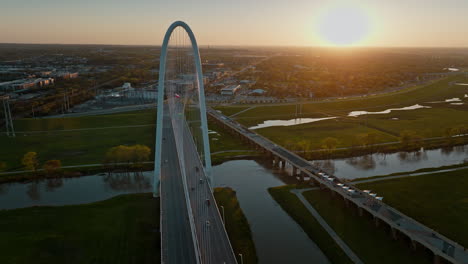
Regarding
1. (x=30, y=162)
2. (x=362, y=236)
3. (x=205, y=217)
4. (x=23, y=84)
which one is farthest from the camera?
(x=23, y=84)

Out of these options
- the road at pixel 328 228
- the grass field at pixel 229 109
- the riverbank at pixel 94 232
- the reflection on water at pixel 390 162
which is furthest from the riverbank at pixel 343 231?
the grass field at pixel 229 109

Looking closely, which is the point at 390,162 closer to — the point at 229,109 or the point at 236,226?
the point at 236,226

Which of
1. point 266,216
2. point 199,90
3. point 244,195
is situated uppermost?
point 199,90

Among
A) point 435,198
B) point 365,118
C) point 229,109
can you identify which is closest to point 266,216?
point 435,198

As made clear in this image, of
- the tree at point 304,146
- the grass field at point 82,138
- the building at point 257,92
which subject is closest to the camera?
the grass field at point 82,138

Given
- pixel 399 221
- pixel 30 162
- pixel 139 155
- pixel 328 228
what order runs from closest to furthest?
1. pixel 399 221
2. pixel 328 228
3. pixel 30 162
4. pixel 139 155

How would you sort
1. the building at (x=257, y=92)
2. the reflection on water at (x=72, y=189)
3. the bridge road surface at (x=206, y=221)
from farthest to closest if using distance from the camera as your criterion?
1. the building at (x=257, y=92)
2. the reflection on water at (x=72, y=189)
3. the bridge road surface at (x=206, y=221)

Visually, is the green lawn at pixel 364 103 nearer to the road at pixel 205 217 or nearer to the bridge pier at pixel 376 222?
the road at pixel 205 217
